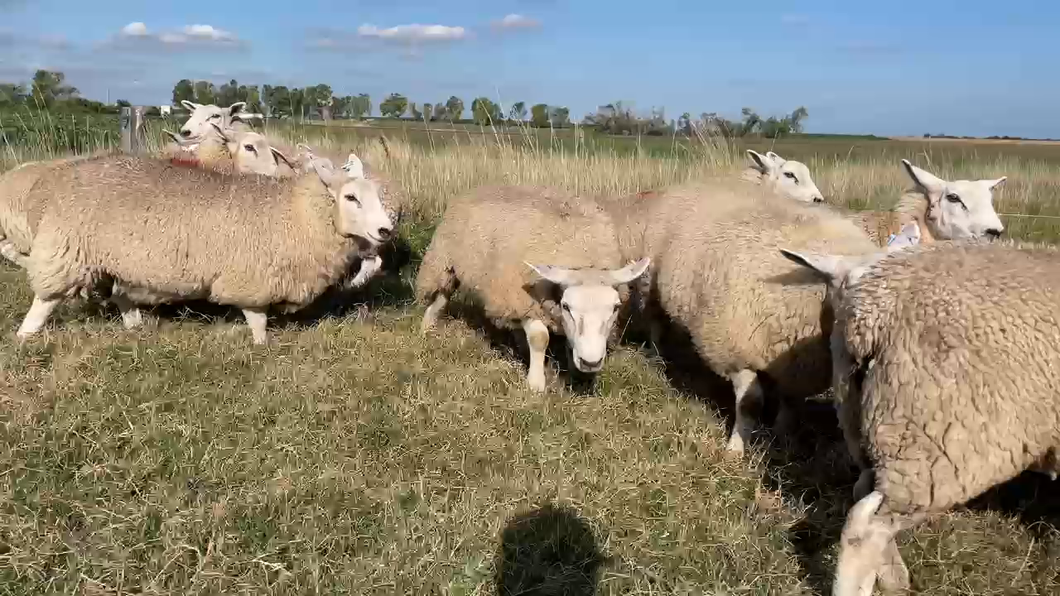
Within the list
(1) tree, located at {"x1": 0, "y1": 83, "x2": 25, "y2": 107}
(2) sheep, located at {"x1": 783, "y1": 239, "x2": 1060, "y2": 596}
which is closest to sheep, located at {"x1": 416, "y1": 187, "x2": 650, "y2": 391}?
(2) sheep, located at {"x1": 783, "y1": 239, "x2": 1060, "y2": 596}

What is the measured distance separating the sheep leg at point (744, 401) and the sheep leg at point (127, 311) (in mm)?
4202

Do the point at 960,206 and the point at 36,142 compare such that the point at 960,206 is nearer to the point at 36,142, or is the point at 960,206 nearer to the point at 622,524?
the point at 622,524

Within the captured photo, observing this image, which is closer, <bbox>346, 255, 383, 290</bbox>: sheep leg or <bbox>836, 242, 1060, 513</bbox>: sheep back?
<bbox>836, 242, 1060, 513</bbox>: sheep back

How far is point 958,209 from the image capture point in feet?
18.2

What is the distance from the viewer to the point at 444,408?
14.2 feet

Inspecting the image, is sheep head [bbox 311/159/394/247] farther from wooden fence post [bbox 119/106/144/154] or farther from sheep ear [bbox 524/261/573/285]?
wooden fence post [bbox 119/106/144/154]

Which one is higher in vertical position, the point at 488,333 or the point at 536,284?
the point at 536,284

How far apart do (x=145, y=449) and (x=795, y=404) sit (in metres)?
3.62

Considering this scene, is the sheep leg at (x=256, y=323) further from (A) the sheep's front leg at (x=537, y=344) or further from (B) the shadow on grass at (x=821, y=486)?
(B) the shadow on grass at (x=821, y=486)

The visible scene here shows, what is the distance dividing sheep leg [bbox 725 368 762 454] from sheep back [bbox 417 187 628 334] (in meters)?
1.09

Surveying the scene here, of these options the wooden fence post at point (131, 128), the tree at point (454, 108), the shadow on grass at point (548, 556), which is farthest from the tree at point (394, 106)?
the shadow on grass at point (548, 556)

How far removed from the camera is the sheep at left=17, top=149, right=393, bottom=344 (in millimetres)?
5129

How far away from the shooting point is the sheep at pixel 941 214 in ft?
18.0

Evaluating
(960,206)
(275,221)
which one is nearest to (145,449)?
(275,221)
